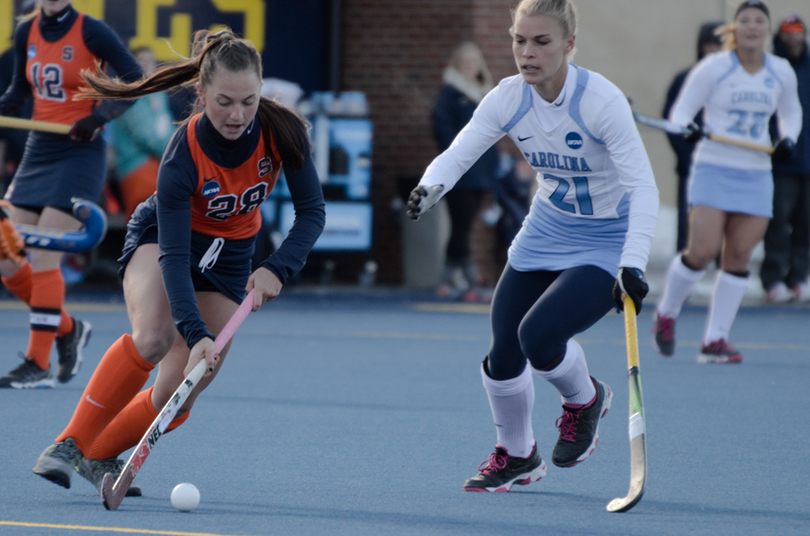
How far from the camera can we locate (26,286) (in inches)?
224

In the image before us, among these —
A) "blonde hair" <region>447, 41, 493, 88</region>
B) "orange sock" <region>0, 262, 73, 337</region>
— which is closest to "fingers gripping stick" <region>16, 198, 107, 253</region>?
"orange sock" <region>0, 262, 73, 337</region>

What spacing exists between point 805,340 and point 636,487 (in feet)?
17.0

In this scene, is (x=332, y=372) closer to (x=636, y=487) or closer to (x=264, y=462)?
(x=264, y=462)

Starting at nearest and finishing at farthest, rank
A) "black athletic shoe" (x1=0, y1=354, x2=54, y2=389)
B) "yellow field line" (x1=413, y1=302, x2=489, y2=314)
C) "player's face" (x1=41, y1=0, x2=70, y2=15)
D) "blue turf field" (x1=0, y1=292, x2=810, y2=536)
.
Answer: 1. "blue turf field" (x1=0, y1=292, x2=810, y2=536)
2. "player's face" (x1=41, y1=0, x2=70, y2=15)
3. "black athletic shoe" (x1=0, y1=354, x2=54, y2=389)
4. "yellow field line" (x1=413, y1=302, x2=489, y2=314)

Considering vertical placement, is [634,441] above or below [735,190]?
below

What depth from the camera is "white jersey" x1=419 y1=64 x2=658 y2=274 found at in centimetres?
362

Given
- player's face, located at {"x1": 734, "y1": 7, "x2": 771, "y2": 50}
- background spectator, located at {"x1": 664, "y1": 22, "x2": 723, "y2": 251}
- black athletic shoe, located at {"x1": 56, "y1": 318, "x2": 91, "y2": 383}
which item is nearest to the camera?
black athletic shoe, located at {"x1": 56, "y1": 318, "x2": 91, "y2": 383}

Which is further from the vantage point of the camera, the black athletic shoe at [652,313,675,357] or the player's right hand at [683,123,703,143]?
the black athletic shoe at [652,313,675,357]

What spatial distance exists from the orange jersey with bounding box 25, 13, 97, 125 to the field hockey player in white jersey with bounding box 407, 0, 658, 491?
2.43m

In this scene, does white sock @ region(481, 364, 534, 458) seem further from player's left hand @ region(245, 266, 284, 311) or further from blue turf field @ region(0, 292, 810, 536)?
player's left hand @ region(245, 266, 284, 311)

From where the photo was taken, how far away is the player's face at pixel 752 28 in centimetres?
648

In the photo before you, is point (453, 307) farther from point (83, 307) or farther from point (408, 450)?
point (408, 450)

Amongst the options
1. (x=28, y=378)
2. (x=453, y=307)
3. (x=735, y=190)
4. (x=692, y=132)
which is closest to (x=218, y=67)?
(x=28, y=378)

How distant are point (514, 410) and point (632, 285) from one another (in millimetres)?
691
